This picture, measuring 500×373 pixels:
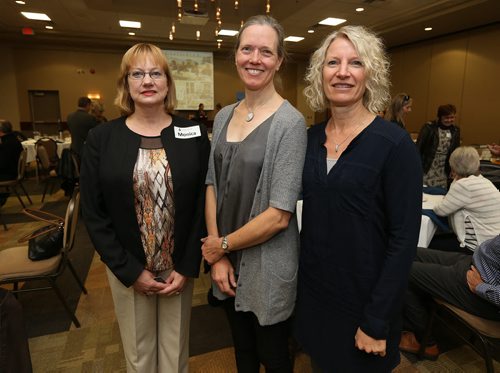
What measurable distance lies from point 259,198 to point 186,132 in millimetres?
466

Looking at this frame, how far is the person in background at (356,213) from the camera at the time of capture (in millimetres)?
1057

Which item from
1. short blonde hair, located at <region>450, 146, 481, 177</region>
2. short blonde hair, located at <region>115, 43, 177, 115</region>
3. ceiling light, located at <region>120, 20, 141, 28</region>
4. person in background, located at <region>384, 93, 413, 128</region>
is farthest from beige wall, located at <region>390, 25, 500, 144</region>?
short blonde hair, located at <region>115, 43, 177, 115</region>

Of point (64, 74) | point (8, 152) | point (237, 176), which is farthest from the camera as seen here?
point (64, 74)

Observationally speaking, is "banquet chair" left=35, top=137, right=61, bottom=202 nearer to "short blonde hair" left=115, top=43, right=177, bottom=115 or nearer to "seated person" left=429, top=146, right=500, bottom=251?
"short blonde hair" left=115, top=43, right=177, bottom=115

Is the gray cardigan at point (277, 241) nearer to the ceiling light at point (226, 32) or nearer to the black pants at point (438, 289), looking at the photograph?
the black pants at point (438, 289)

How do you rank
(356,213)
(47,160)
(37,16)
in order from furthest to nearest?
(37,16) < (47,160) < (356,213)

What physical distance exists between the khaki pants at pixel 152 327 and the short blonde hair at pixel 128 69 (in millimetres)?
704

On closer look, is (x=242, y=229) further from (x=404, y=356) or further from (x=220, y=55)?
(x=220, y=55)

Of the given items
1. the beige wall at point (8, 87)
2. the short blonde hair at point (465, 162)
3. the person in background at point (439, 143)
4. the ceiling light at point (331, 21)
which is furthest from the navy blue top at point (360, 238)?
the beige wall at point (8, 87)

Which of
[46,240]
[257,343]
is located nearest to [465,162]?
[257,343]

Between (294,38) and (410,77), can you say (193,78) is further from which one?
(410,77)

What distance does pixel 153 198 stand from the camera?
1375 mm

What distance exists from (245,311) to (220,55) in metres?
13.3

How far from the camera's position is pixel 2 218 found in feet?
16.2
